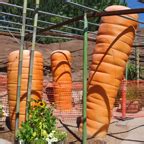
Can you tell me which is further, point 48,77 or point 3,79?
point 48,77

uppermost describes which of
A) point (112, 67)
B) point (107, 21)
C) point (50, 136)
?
point (107, 21)

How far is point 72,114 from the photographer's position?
12875mm

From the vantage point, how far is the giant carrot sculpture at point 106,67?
8484 mm

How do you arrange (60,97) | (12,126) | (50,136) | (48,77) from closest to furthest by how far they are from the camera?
(50,136)
(12,126)
(60,97)
(48,77)

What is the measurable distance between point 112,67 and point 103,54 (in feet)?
1.11

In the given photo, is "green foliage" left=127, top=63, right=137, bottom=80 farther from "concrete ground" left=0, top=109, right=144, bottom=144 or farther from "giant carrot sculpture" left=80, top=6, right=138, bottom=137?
"giant carrot sculpture" left=80, top=6, right=138, bottom=137

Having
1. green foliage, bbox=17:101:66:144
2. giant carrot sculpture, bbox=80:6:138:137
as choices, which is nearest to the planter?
giant carrot sculpture, bbox=80:6:138:137

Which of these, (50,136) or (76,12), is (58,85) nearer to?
(50,136)

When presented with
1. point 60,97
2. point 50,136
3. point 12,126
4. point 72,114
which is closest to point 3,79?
point 60,97

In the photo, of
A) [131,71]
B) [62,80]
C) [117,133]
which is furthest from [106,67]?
[131,71]

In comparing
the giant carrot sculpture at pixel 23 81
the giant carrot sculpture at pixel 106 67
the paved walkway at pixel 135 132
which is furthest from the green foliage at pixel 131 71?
the giant carrot sculpture at pixel 106 67

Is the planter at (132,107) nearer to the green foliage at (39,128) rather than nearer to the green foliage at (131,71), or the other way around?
the green foliage at (131,71)

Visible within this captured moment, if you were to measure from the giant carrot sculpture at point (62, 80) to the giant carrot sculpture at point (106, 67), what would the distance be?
16.1 feet

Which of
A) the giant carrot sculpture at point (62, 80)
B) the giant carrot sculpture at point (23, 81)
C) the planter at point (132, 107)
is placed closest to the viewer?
the giant carrot sculpture at point (23, 81)
